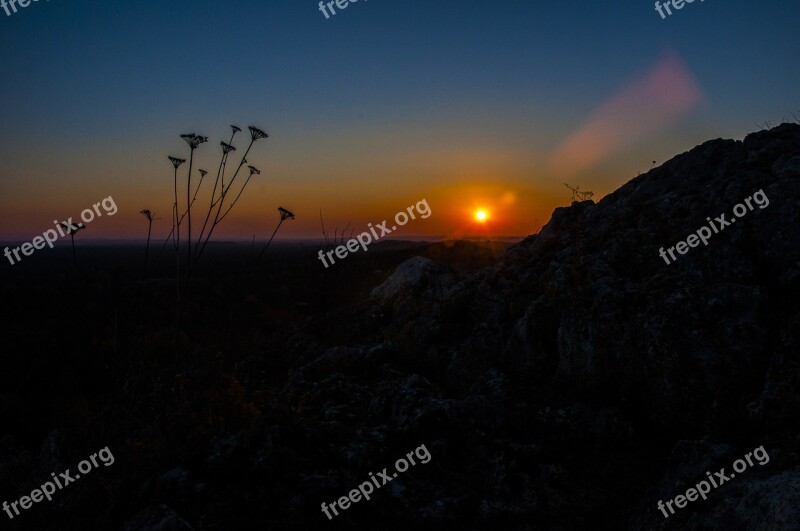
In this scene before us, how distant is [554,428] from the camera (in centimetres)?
629

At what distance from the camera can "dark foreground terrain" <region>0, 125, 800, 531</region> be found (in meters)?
4.95

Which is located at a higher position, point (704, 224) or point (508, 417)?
point (704, 224)

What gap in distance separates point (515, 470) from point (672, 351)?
107 inches

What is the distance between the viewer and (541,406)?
22.1 feet

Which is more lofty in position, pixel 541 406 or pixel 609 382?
pixel 541 406

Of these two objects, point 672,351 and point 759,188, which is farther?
point 759,188

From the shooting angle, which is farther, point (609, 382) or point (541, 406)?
point (541, 406)

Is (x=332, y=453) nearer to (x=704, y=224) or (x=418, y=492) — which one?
(x=418, y=492)

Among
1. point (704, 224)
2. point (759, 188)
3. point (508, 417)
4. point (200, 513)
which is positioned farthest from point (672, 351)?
point (200, 513)

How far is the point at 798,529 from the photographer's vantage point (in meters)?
3.29

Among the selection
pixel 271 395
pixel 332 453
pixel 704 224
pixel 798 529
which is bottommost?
pixel 798 529

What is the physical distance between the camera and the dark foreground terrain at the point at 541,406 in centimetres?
495

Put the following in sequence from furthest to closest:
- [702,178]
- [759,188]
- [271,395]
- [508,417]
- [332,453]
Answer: [702,178] < [271,395] < [759,188] < [508,417] < [332,453]

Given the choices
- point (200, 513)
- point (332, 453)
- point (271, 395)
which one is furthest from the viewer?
point (271, 395)
